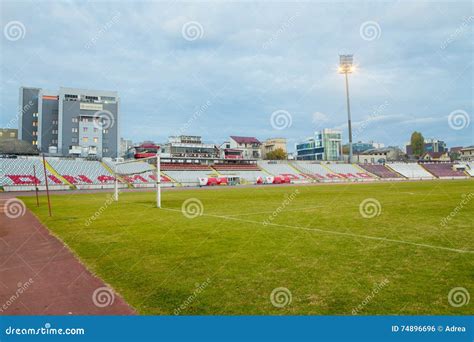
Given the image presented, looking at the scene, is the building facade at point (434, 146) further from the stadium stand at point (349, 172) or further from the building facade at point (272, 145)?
the stadium stand at point (349, 172)

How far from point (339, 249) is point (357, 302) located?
3372 millimetres

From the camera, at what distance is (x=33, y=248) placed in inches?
386

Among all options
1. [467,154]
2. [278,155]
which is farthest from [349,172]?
[467,154]

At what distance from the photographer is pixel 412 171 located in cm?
8719

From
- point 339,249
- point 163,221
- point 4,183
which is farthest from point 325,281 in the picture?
point 4,183

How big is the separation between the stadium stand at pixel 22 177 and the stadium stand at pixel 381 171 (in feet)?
240

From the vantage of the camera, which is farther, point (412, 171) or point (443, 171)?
point (443, 171)

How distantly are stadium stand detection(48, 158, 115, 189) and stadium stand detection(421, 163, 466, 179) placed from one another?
82959mm

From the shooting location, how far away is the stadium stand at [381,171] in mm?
82750

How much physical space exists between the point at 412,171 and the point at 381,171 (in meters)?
9.71

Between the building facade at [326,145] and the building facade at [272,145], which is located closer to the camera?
the building facade at [272,145]

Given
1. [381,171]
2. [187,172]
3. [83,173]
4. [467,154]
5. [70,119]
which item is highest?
[70,119]

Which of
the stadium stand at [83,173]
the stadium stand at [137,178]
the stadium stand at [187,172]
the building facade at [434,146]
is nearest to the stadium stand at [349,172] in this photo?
the stadium stand at [187,172]

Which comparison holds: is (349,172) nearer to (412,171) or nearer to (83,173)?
(412,171)
